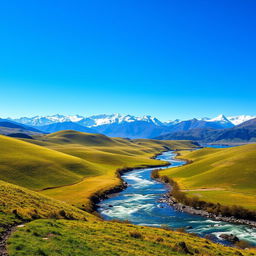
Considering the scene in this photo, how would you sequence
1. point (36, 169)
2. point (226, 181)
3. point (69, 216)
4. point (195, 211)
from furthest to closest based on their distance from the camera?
1. point (36, 169)
2. point (226, 181)
3. point (195, 211)
4. point (69, 216)

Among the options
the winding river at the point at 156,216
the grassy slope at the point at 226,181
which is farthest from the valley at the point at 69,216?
the grassy slope at the point at 226,181

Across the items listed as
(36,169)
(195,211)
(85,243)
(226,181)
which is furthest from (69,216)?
(226,181)

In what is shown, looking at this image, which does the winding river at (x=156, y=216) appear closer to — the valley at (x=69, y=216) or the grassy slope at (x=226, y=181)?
the valley at (x=69, y=216)

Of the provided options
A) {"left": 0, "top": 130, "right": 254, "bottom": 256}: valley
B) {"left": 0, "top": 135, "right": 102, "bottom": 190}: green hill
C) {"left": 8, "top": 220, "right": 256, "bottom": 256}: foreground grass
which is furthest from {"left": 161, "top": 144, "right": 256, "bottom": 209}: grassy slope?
{"left": 0, "top": 135, "right": 102, "bottom": 190}: green hill

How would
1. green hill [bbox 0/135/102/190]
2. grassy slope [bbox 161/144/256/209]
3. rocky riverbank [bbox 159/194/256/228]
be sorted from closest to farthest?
rocky riverbank [bbox 159/194/256/228] → grassy slope [bbox 161/144/256/209] → green hill [bbox 0/135/102/190]

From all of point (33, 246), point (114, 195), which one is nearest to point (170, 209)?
point (114, 195)

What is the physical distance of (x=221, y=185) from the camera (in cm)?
9619

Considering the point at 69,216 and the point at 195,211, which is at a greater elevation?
the point at 69,216

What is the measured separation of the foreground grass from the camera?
22.2 meters

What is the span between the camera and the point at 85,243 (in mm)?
25453

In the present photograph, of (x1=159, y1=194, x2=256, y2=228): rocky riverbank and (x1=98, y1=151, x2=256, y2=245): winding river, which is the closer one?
(x1=98, y1=151, x2=256, y2=245): winding river

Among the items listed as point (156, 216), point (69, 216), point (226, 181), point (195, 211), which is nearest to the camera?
point (69, 216)

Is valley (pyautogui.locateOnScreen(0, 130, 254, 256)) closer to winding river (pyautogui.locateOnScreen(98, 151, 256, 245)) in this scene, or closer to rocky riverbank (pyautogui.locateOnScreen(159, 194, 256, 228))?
winding river (pyautogui.locateOnScreen(98, 151, 256, 245))

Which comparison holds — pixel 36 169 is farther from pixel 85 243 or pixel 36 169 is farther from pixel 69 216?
pixel 85 243
